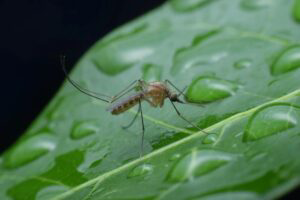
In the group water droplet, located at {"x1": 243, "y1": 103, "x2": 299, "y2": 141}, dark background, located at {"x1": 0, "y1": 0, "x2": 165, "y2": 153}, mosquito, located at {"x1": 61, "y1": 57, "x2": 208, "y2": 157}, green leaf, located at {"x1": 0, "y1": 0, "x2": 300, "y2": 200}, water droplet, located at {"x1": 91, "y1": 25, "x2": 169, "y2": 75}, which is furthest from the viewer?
dark background, located at {"x1": 0, "y1": 0, "x2": 165, "y2": 153}

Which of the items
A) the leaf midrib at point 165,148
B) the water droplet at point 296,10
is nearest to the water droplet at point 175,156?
the leaf midrib at point 165,148

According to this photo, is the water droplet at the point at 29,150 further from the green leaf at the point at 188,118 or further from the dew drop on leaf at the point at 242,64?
the dew drop on leaf at the point at 242,64

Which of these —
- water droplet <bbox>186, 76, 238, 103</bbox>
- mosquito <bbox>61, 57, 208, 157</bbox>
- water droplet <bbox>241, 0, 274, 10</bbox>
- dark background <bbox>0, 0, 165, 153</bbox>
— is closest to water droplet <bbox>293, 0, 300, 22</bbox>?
water droplet <bbox>241, 0, 274, 10</bbox>

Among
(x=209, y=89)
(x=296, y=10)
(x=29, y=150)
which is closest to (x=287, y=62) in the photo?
(x=209, y=89)

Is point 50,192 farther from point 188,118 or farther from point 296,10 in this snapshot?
point 296,10

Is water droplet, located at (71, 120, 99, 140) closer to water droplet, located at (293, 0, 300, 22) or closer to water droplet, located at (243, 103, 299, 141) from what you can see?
water droplet, located at (243, 103, 299, 141)
